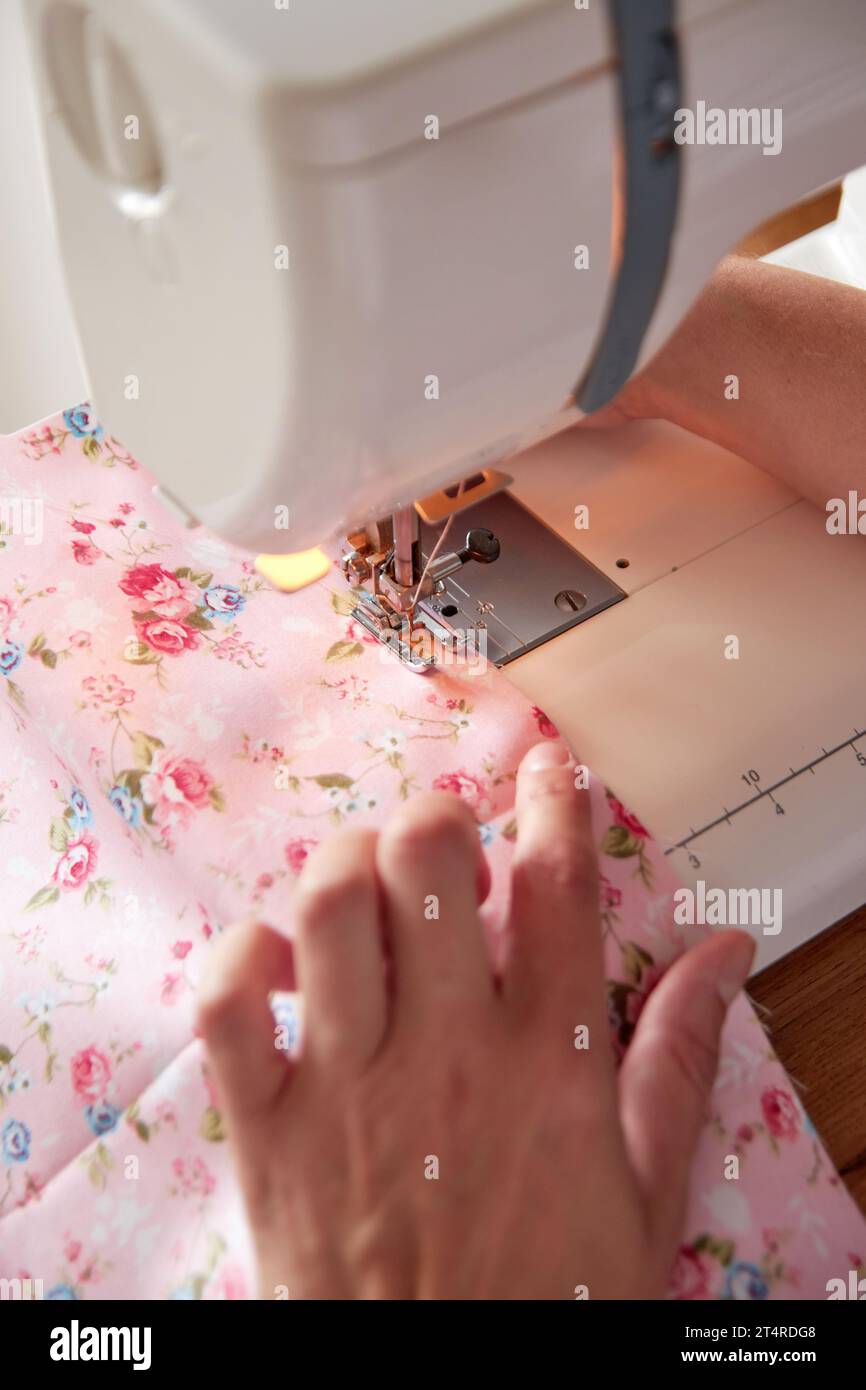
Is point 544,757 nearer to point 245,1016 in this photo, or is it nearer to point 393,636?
point 393,636

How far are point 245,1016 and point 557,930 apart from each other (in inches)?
6.9

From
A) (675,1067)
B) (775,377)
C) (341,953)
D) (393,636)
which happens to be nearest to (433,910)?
(341,953)

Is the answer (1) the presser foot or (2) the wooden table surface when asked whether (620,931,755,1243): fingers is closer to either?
(2) the wooden table surface

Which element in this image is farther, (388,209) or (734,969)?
(734,969)

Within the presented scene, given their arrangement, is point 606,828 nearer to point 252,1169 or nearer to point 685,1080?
point 685,1080

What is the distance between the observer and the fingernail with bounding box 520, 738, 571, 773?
77 centimetres

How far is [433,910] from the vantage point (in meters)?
0.60

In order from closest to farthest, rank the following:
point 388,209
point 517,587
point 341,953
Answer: point 388,209, point 341,953, point 517,587

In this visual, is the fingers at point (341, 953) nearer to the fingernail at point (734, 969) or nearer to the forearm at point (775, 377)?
the fingernail at point (734, 969)

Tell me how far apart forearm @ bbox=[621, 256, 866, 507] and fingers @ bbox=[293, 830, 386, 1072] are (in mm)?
568

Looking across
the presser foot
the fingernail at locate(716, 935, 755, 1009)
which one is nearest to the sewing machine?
the presser foot

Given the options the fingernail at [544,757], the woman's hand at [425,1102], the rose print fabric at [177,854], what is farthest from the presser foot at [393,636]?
the woman's hand at [425,1102]

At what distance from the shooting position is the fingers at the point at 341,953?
0.59m

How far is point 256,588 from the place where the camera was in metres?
0.92
